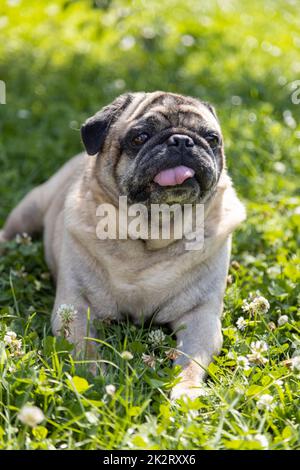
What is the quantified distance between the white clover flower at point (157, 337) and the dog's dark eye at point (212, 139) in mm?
943

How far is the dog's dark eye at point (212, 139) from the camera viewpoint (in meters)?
3.58

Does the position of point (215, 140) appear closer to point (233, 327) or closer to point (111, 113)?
point (111, 113)

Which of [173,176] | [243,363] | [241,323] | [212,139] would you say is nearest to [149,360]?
[243,363]

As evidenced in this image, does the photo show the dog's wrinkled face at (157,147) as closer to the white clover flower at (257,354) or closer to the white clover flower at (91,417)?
the white clover flower at (257,354)

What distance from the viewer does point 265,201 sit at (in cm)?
495

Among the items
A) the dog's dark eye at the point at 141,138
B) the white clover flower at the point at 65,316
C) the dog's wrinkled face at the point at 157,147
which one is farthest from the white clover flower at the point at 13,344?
the dog's dark eye at the point at 141,138

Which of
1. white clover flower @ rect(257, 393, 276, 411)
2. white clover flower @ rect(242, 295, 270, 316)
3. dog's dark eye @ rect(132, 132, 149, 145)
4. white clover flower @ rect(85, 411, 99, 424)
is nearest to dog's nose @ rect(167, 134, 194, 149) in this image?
dog's dark eye @ rect(132, 132, 149, 145)

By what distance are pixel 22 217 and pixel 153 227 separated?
4.65ft

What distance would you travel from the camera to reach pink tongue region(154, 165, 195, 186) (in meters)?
3.36

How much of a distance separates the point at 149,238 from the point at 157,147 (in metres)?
0.45

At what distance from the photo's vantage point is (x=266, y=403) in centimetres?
281

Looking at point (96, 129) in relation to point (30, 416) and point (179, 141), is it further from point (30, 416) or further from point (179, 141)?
point (30, 416)

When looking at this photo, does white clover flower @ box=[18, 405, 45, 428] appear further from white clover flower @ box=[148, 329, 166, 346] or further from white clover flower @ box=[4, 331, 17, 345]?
white clover flower @ box=[148, 329, 166, 346]

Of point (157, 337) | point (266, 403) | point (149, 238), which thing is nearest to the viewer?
point (266, 403)
